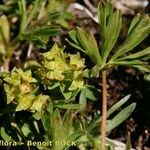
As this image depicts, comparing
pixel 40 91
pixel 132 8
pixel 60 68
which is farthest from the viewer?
pixel 132 8

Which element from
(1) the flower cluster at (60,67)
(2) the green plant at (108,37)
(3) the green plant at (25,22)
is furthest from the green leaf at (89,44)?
(3) the green plant at (25,22)

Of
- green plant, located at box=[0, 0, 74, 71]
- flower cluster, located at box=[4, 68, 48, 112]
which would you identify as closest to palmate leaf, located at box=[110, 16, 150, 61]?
flower cluster, located at box=[4, 68, 48, 112]

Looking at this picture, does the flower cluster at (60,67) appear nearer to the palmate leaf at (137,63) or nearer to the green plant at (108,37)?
the green plant at (108,37)

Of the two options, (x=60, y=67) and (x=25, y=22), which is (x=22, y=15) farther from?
(x=60, y=67)

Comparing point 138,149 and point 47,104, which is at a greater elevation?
point 47,104

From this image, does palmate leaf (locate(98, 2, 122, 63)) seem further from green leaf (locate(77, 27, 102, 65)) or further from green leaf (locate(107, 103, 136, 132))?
green leaf (locate(107, 103, 136, 132))

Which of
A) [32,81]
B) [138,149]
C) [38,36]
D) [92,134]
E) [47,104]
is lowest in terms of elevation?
[138,149]

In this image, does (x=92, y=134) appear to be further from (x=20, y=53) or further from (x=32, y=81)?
(x=20, y=53)

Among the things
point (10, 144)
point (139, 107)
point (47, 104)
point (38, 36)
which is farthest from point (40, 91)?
point (139, 107)

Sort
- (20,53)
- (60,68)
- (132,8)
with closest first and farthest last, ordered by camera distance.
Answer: (60,68) → (20,53) → (132,8)

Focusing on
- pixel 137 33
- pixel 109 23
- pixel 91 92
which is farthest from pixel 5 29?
pixel 137 33

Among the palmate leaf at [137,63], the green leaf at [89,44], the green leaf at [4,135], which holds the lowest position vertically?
the green leaf at [4,135]
